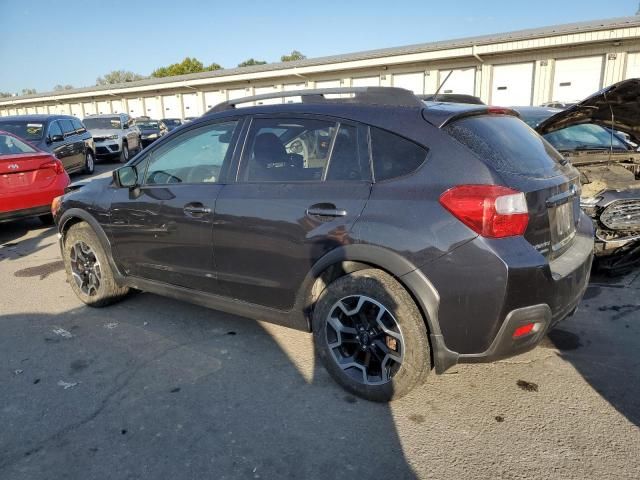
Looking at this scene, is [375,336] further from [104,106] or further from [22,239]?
[104,106]

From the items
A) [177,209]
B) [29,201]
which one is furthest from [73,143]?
[177,209]

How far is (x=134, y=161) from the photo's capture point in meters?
3.98

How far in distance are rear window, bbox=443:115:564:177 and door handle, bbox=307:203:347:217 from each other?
0.74 meters

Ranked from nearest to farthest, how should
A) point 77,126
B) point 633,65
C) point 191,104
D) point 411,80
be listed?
point 77,126
point 633,65
point 411,80
point 191,104

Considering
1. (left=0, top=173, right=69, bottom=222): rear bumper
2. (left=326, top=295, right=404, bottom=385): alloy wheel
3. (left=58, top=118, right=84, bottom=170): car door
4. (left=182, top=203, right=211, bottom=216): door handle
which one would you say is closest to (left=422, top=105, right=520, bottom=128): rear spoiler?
(left=326, top=295, right=404, bottom=385): alloy wheel

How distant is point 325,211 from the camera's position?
283 cm

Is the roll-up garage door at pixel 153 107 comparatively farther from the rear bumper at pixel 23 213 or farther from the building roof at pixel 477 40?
the rear bumper at pixel 23 213

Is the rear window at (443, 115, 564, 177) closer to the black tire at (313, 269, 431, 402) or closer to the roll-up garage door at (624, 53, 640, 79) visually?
the black tire at (313, 269, 431, 402)

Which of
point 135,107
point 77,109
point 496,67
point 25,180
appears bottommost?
point 25,180

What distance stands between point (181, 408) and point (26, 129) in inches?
414

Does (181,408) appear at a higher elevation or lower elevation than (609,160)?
lower

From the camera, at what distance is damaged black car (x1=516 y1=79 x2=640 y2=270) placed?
185 inches

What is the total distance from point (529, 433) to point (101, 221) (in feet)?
11.8

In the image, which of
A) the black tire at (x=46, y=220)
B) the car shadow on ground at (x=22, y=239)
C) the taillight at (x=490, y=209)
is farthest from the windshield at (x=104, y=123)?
the taillight at (x=490, y=209)
